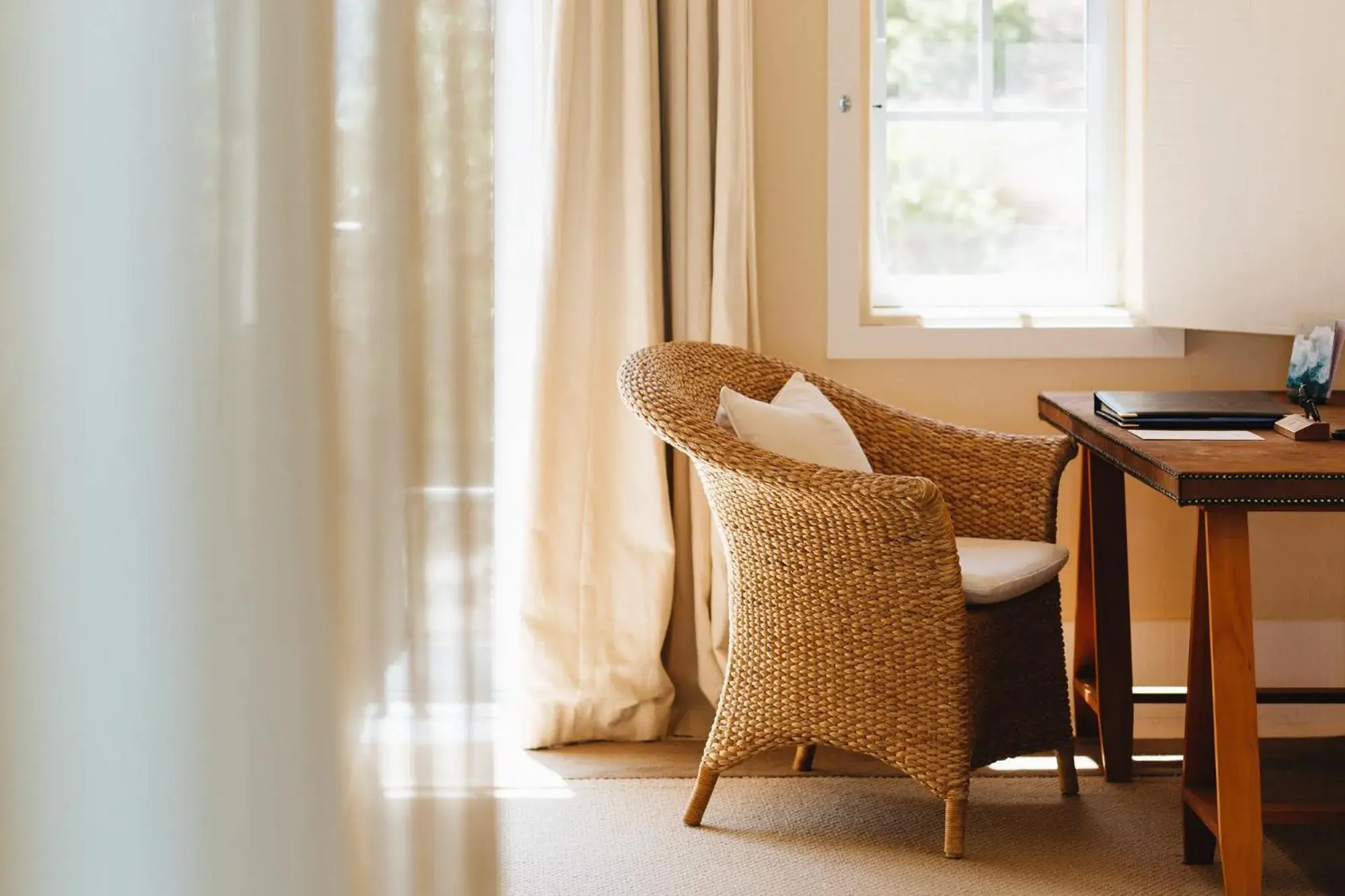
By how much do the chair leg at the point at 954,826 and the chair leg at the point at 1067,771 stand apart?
38cm

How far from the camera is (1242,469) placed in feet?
6.42

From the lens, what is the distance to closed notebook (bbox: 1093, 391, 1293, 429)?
2.42 m

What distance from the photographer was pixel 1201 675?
221cm

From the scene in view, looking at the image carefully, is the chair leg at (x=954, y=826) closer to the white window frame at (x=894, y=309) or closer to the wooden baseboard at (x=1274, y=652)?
the wooden baseboard at (x=1274, y=652)

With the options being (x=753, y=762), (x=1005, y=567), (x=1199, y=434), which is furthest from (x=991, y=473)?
(x=753, y=762)

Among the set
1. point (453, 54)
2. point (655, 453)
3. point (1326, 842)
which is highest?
point (453, 54)

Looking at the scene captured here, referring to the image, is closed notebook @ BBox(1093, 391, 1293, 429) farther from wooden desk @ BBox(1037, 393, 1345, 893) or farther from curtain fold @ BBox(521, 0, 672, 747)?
curtain fold @ BBox(521, 0, 672, 747)

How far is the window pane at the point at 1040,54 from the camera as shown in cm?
336

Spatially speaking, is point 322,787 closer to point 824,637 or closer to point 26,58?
point 26,58

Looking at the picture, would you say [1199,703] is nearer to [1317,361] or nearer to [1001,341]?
[1317,361]

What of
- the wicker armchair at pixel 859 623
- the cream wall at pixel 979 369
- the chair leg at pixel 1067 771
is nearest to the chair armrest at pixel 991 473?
the wicker armchair at pixel 859 623

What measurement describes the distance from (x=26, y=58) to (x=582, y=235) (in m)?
2.71

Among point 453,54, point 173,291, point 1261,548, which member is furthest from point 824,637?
point 173,291

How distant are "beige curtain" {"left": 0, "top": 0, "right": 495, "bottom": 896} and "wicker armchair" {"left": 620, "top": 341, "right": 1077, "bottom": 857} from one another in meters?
1.60
